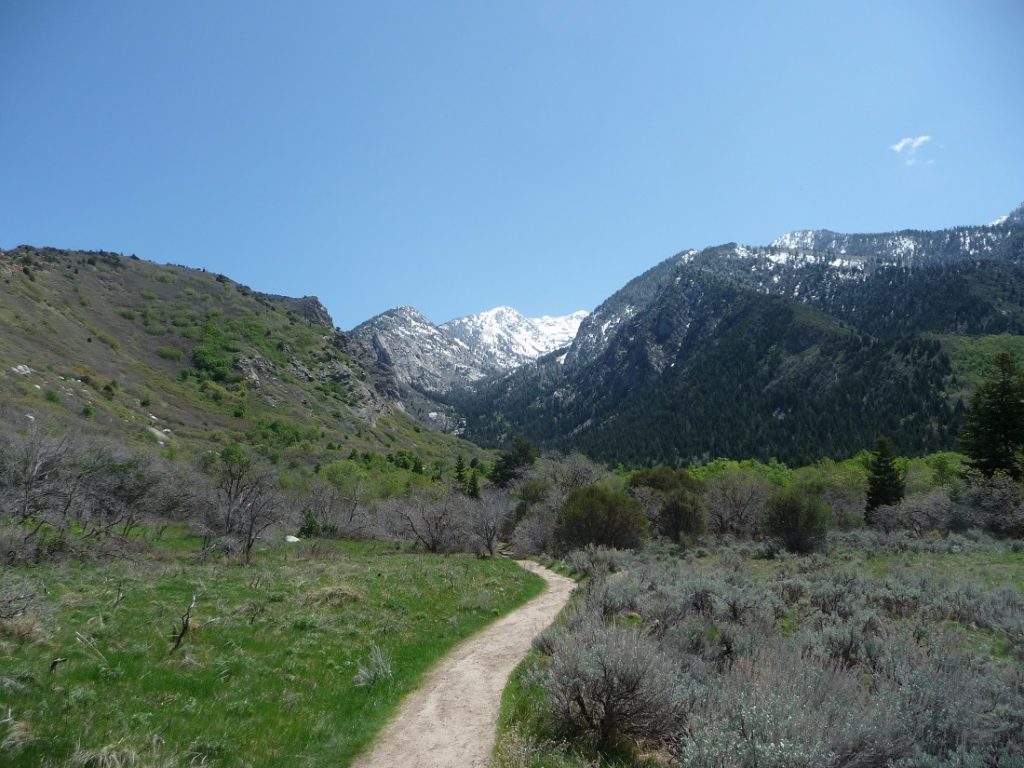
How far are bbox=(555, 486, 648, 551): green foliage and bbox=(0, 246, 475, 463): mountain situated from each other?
42456 millimetres

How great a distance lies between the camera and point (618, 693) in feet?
25.2

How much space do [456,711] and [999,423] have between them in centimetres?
5066

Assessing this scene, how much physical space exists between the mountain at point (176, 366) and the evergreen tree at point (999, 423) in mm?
74462

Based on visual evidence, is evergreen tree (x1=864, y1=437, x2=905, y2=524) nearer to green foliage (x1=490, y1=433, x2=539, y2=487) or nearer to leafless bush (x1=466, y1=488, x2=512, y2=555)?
leafless bush (x1=466, y1=488, x2=512, y2=555)

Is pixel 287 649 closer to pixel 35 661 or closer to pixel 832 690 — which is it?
pixel 35 661

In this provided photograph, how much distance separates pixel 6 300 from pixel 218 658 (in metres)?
115

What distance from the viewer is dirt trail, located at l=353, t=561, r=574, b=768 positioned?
26.0 ft

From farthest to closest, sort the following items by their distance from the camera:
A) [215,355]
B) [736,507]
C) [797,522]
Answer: [215,355], [736,507], [797,522]

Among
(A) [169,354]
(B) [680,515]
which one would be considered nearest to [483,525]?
(B) [680,515]

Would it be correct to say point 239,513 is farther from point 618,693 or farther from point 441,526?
point 618,693

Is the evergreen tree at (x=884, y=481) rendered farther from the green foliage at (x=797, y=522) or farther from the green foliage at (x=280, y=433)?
the green foliage at (x=280, y=433)

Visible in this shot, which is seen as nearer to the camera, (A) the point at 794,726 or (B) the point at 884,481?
(A) the point at 794,726

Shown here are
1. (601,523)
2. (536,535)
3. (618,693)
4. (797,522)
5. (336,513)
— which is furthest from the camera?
(336,513)

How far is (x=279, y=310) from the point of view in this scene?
187125 mm
